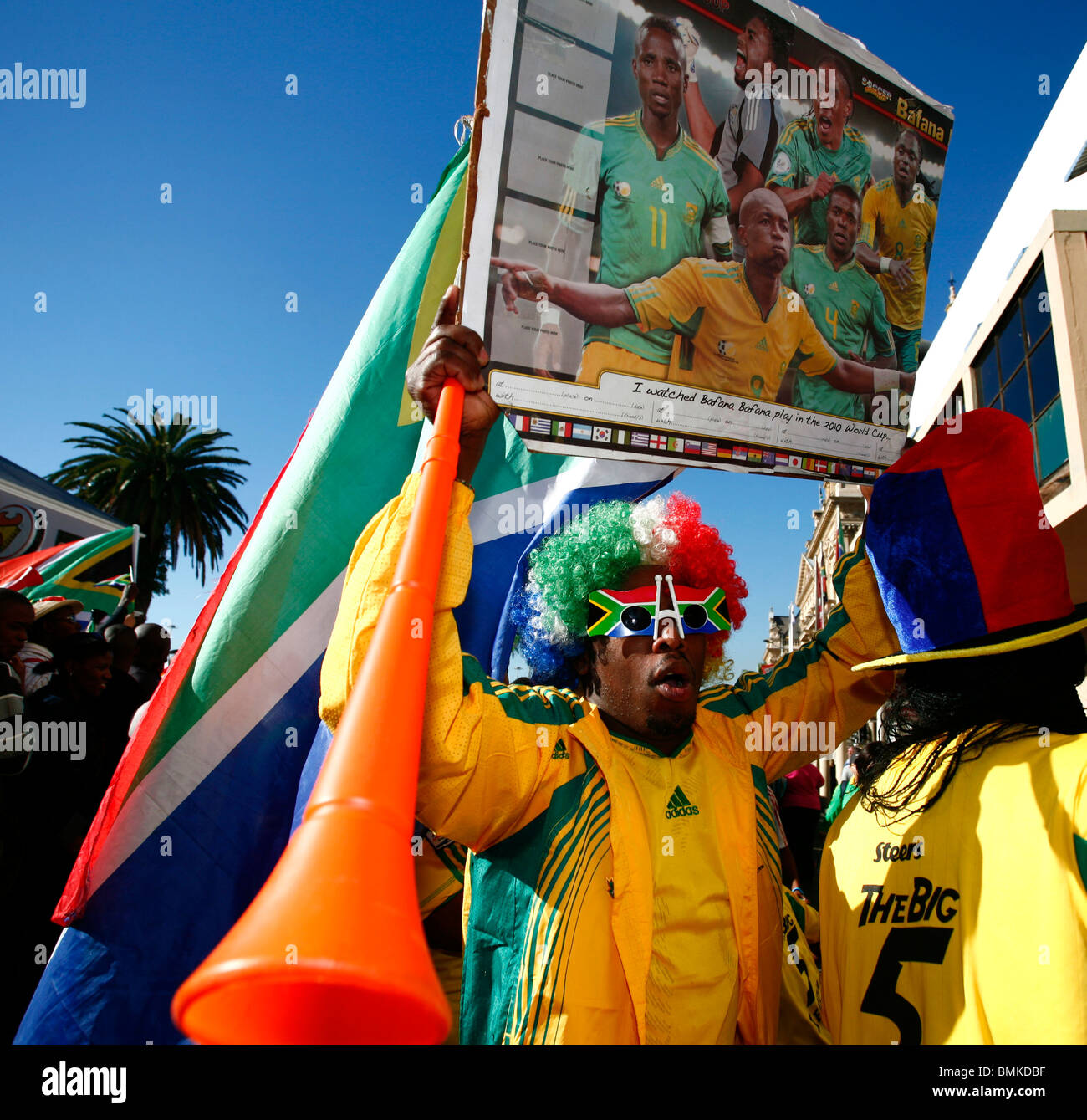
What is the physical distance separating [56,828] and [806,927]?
370 cm

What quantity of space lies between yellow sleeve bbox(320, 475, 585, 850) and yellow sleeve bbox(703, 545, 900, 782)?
72 cm

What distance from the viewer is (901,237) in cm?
241

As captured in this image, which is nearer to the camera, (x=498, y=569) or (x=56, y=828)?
(x=498, y=569)

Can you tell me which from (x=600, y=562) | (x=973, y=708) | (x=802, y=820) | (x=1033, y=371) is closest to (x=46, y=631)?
(x=600, y=562)

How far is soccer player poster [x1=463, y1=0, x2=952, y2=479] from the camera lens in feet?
5.92

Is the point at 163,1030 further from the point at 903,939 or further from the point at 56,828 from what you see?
the point at 903,939

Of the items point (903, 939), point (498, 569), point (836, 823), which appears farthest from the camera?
point (498, 569)

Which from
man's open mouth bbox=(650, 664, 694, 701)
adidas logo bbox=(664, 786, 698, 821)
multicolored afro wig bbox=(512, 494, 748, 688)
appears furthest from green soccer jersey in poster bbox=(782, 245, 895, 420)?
adidas logo bbox=(664, 786, 698, 821)

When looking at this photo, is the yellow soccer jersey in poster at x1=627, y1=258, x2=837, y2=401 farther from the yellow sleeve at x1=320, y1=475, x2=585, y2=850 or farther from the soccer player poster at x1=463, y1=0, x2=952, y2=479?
the yellow sleeve at x1=320, y1=475, x2=585, y2=850

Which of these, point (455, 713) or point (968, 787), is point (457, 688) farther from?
point (968, 787)

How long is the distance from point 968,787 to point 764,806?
63 centimetres

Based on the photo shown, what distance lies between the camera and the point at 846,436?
232cm

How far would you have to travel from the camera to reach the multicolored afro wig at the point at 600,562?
8.25 ft
